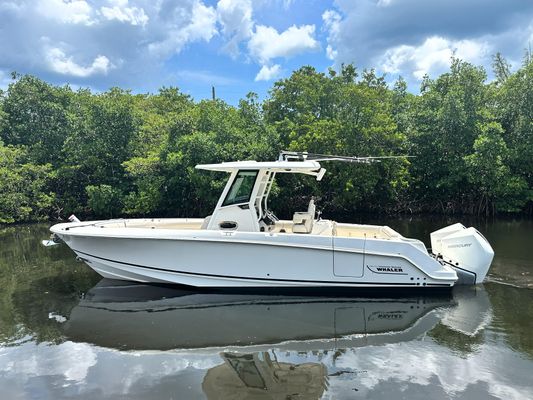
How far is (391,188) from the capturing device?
20.3m

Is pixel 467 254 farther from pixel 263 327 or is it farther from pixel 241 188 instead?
pixel 241 188

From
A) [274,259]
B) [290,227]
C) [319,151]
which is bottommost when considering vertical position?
[274,259]

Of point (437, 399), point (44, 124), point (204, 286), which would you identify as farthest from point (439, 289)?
point (44, 124)

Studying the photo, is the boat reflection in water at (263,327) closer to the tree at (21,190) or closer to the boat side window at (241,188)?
the boat side window at (241,188)

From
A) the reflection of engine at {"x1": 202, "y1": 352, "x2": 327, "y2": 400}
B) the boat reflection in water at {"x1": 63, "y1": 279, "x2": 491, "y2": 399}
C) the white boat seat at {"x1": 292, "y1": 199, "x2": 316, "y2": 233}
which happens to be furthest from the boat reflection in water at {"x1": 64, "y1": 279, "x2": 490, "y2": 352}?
the white boat seat at {"x1": 292, "y1": 199, "x2": 316, "y2": 233}

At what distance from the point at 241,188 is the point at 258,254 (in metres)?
1.37

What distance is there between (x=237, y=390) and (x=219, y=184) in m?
13.9

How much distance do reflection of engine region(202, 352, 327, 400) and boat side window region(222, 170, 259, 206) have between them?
10.7 feet

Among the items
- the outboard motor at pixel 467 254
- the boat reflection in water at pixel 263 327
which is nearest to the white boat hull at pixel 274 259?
the boat reflection in water at pixel 263 327

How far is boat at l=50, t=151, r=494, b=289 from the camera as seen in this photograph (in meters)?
7.34

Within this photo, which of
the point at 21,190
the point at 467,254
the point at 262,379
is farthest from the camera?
the point at 21,190

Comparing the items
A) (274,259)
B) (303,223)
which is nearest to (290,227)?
(303,223)

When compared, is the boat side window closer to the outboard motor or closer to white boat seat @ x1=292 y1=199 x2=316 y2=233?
white boat seat @ x1=292 y1=199 x2=316 y2=233

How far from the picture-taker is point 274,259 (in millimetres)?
7398
